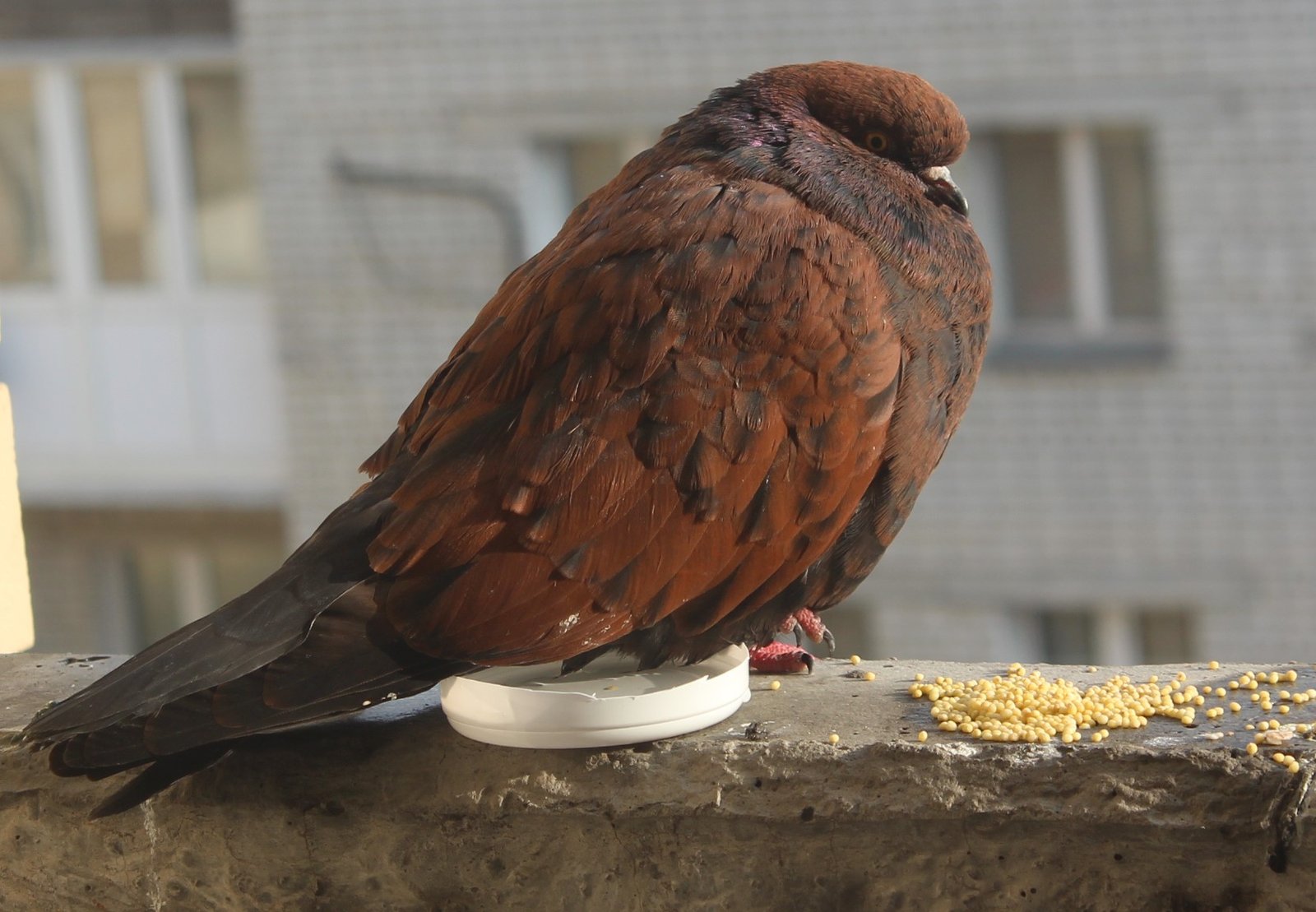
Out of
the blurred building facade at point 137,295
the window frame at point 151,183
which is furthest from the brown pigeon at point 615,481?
the window frame at point 151,183

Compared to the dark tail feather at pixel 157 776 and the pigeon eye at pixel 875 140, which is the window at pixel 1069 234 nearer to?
the pigeon eye at pixel 875 140

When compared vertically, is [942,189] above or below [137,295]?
above

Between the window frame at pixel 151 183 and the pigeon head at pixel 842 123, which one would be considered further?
the window frame at pixel 151 183

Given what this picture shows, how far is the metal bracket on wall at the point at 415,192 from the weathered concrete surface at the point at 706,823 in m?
4.91

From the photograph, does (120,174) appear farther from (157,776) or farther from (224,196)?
(157,776)

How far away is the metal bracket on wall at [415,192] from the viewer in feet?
22.6

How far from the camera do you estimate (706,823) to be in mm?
1938

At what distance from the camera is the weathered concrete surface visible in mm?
1827

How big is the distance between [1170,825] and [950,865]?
0.84 ft

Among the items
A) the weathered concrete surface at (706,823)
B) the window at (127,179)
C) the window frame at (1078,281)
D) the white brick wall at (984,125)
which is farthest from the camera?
the window at (127,179)

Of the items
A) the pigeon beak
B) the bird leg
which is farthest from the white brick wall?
the bird leg

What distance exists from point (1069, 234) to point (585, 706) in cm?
518

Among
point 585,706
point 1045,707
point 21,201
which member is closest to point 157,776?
point 585,706

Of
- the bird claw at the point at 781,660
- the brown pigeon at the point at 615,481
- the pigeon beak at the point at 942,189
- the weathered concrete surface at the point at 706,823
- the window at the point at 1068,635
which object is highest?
the pigeon beak at the point at 942,189
